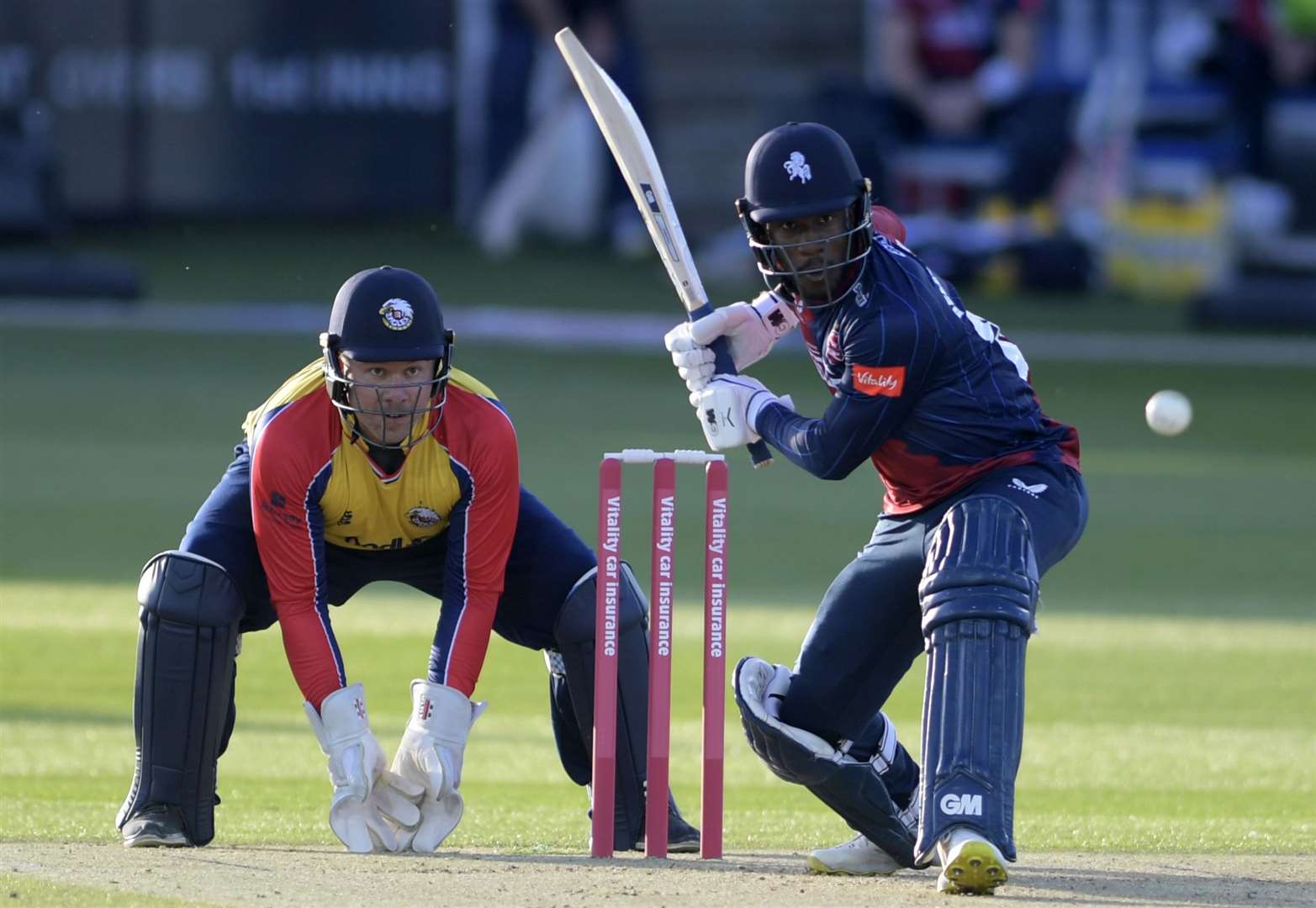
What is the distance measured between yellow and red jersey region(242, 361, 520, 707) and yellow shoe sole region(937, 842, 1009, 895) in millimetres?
1153

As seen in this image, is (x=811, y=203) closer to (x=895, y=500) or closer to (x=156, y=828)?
(x=895, y=500)

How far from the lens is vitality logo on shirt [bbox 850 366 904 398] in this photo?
451 cm

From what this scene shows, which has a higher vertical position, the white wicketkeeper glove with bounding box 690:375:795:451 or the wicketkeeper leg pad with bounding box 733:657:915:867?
the white wicketkeeper glove with bounding box 690:375:795:451

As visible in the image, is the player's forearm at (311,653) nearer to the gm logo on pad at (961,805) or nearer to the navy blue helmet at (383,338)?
the navy blue helmet at (383,338)

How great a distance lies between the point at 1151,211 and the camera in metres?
17.0

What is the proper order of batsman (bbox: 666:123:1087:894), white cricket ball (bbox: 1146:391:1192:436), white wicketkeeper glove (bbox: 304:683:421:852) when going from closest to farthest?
batsman (bbox: 666:123:1087:894) → white wicketkeeper glove (bbox: 304:683:421:852) → white cricket ball (bbox: 1146:391:1192:436)

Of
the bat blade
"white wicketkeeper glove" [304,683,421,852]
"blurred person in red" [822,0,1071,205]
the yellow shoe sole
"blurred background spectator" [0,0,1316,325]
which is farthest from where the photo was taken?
"blurred background spectator" [0,0,1316,325]

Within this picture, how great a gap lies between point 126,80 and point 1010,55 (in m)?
7.37

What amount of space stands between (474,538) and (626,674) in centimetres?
47

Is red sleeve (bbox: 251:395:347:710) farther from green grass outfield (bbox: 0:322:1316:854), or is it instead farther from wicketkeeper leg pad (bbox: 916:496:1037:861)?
wicketkeeper leg pad (bbox: 916:496:1037:861)

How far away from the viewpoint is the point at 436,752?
4.67 meters

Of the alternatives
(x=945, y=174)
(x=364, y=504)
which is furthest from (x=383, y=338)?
(x=945, y=174)

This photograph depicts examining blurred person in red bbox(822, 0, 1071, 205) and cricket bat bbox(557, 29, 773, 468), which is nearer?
cricket bat bbox(557, 29, 773, 468)

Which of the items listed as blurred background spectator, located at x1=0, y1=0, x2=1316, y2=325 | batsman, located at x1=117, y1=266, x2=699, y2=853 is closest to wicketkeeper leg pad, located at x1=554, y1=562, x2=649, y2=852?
batsman, located at x1=117, y1=266, x2=699, y2=853
